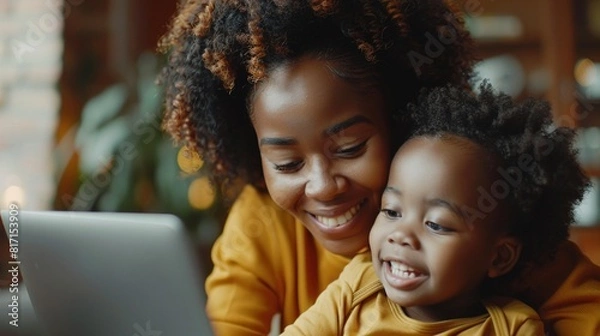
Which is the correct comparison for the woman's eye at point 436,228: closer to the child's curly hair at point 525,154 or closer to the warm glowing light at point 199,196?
the child's curly hair at point 525,154

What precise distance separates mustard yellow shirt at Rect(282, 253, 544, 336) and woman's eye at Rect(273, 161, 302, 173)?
6.1 inches

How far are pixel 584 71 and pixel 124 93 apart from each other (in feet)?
6.43

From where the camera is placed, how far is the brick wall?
291cm

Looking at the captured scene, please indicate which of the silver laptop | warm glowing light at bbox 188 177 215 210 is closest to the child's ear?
the silver laptop

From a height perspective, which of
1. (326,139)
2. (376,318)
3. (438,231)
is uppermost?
(326,139)

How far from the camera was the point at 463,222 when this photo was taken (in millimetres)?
933

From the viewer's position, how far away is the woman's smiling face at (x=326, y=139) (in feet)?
3.48

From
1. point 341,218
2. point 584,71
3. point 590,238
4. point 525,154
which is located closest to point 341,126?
point 341,218

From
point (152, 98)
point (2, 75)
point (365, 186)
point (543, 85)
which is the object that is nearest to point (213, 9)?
point (365, 186)

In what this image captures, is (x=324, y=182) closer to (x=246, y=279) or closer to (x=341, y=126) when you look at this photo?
(x=341, y=126)

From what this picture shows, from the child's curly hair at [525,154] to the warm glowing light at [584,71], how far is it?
2708 mm

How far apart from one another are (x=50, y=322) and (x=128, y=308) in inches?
6.9

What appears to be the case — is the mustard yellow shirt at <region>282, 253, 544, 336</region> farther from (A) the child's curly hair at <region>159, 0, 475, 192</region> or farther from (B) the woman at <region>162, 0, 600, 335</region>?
(A) the child's curly hair at <region>159, 0, 475, 192</region>

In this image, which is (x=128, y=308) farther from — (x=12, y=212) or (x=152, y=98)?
(x=152, y=98)
